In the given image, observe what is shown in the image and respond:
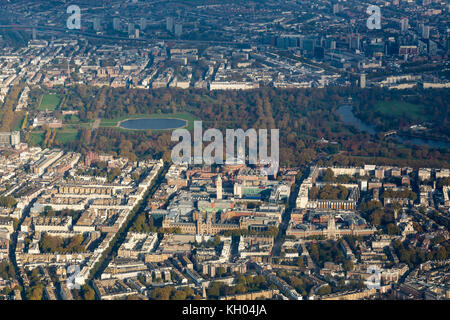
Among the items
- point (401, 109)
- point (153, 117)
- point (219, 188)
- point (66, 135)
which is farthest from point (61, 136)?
point (401, 109)

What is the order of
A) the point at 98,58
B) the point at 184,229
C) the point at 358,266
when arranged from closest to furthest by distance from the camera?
the point at 358,266
the point at 184,229
the point at 98,58

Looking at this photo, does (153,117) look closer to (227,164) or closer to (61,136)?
(61,136)

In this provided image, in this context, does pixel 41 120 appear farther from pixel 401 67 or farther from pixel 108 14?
pixel 108 14

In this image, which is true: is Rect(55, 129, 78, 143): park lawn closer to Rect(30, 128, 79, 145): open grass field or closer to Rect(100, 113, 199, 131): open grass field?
Rect(30, 128, 79, 145): open grass field

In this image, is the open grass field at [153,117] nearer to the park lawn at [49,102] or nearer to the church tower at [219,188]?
the park lawn at [49,102]

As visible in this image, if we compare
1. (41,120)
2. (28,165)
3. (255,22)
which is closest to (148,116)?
(41,120)

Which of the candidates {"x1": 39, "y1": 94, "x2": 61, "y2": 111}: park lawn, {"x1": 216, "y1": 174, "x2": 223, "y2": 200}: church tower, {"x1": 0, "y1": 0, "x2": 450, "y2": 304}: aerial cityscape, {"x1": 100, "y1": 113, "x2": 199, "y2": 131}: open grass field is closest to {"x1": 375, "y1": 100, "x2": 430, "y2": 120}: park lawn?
{"x1": 0, "y1": 0, "x2": 450, "y2": 304}: aerial cityscape
